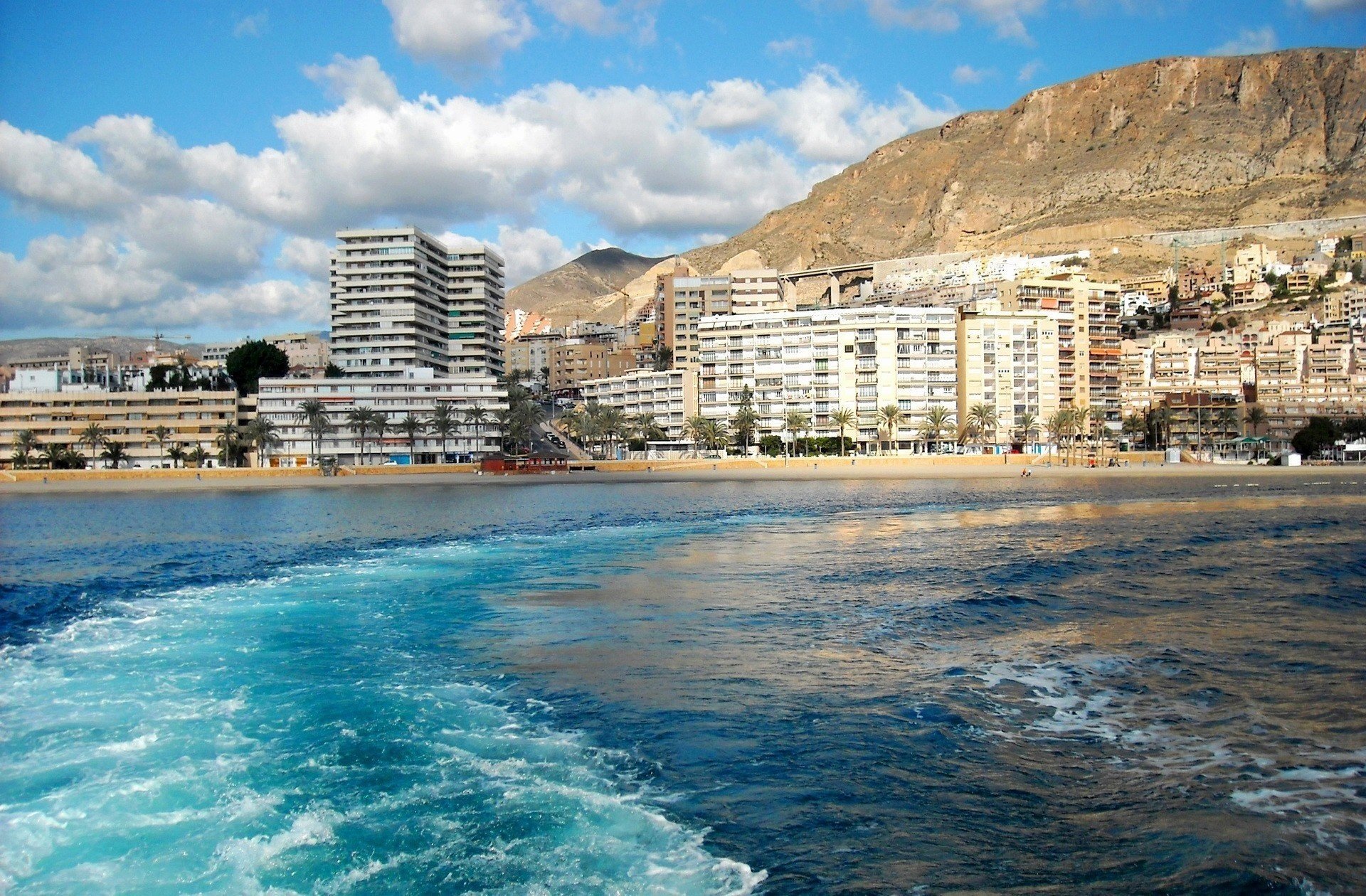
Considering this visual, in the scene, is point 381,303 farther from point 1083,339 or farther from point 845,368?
point 1083,339

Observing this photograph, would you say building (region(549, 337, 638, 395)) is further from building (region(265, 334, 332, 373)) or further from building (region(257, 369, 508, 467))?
building (region(257, 369, 508, 467))

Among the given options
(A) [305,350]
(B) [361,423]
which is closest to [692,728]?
(B) [361,423]

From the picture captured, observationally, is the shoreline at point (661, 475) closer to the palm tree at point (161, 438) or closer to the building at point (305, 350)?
the palm tree at point (161, 438)

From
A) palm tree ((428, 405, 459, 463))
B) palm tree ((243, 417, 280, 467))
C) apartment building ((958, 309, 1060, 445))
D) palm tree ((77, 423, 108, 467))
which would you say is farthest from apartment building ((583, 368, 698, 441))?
palm tree ((77, 423, 108, 467))

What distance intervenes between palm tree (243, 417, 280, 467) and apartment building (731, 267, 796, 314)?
71458 millimetres

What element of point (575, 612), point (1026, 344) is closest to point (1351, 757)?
point (575, 612)

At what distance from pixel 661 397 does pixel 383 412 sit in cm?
3774

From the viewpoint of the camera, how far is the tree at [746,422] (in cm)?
10812

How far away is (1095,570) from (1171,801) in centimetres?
1704

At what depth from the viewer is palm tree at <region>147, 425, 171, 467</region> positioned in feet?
334

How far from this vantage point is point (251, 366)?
113062 mm

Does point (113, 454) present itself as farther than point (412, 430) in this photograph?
No

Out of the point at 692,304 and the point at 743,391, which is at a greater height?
the point at 692,304

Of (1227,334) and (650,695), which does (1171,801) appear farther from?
(1227,334)
